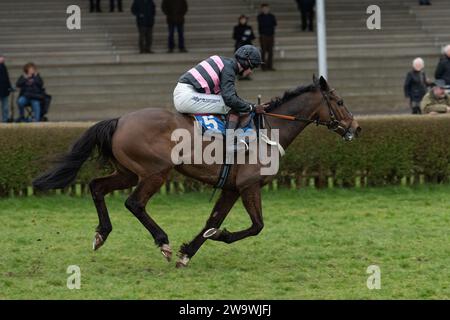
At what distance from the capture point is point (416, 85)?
17.4 meters

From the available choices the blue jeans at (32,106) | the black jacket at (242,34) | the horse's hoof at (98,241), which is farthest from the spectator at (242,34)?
the horse's hoof at (98,241)

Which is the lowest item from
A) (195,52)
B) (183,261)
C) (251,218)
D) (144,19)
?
(183,261)

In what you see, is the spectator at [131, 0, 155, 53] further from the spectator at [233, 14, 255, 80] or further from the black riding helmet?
the black riding helmet

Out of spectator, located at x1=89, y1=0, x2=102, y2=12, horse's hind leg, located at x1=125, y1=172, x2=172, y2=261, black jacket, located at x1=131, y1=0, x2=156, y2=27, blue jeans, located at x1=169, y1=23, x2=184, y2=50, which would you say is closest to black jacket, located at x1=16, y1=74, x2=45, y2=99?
black jacket, located at x1=131, y1=0, x2=156, y2=27

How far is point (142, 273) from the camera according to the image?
889 cm

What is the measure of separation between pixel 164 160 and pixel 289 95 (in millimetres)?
1315

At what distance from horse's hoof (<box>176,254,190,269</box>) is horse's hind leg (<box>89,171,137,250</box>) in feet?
2.44

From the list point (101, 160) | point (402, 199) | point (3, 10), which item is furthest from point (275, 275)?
point (3, 10)

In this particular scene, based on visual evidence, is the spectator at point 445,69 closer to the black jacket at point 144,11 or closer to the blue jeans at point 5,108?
the black jacket at point 144,11

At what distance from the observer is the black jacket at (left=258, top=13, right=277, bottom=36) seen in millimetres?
21219

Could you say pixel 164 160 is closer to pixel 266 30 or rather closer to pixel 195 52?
pixel 266 30

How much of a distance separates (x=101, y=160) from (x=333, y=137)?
450cm

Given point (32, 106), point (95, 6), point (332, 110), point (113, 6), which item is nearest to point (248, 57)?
point (332, 110)

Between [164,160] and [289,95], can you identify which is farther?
Result: [289,95]
